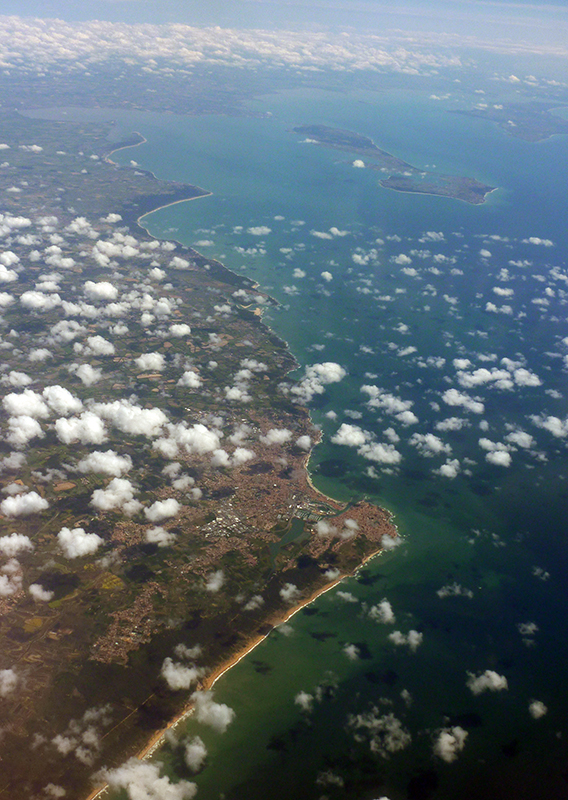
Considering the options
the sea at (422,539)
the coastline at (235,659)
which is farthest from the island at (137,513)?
the sea at (422,539)

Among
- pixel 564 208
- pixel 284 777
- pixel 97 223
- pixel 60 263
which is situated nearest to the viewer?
pixel 284 777

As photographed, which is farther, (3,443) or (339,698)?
(3,443)

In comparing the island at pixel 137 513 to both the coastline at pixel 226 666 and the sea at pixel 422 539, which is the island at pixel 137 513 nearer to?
the coastline at pixel 226 666

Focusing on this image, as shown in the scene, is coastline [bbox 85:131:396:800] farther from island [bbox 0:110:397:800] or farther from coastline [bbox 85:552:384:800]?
island [bbox 0:110:397:800]

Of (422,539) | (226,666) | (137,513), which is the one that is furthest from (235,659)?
(422,539)

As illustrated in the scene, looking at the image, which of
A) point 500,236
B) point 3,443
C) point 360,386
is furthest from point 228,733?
point 500,236

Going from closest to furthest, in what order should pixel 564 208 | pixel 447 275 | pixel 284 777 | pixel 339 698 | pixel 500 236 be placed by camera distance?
pixel 284 777 < pixel 339 698 < pixel 447 275 < pixel 500 236 < pixel 564 208

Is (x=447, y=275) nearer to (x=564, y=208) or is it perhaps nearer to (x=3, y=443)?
(x=564, y=208)
